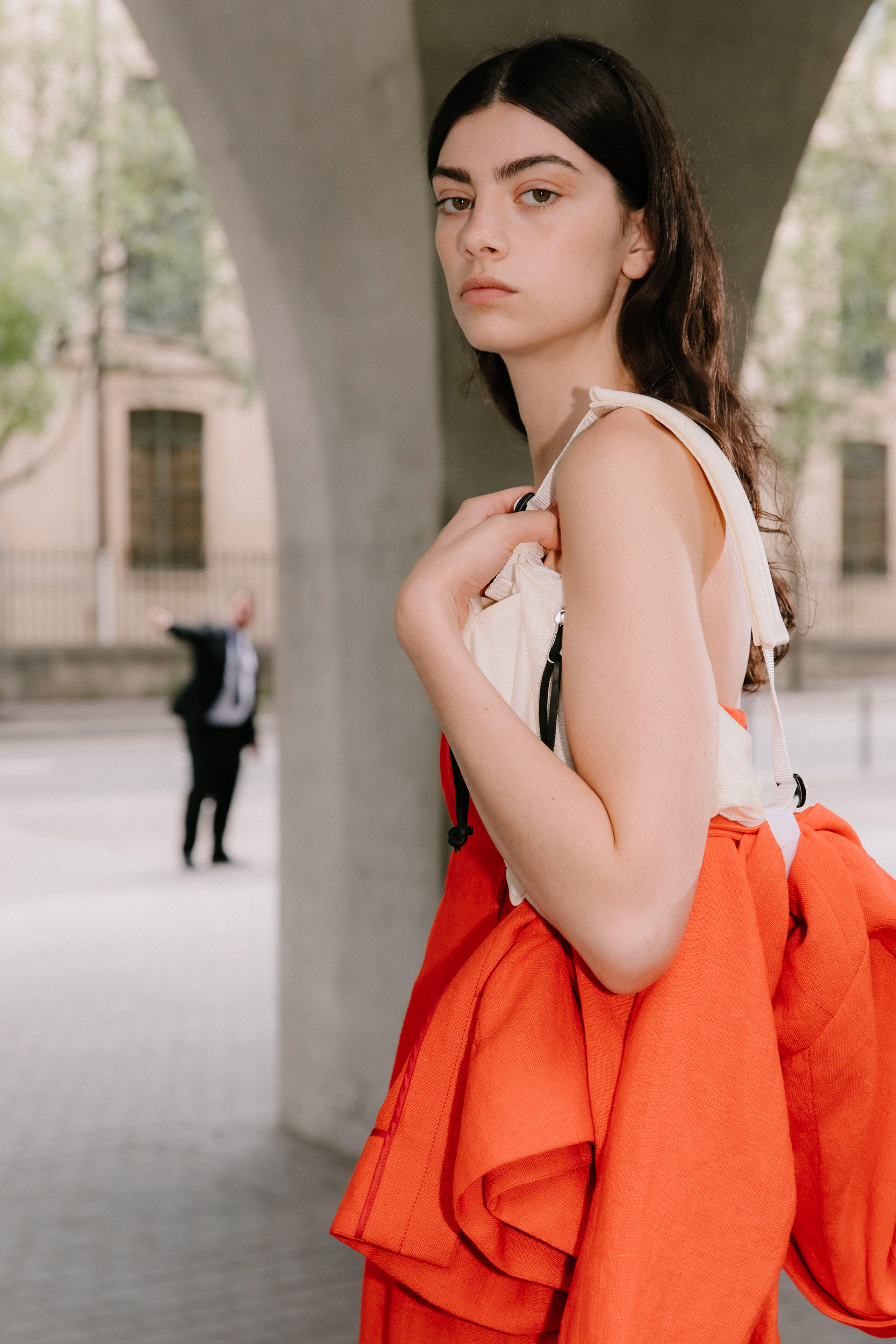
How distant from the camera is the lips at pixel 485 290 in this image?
1475mm

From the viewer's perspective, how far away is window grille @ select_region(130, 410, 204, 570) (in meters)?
25.1

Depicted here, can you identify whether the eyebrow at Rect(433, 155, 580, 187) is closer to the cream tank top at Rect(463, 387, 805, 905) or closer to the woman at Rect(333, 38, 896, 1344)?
the woman at Rect(333, 38, 896, 1344)

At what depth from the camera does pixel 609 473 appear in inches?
51.1

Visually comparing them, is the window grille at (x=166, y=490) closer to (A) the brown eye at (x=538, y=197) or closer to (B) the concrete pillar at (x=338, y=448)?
(B) the concrete pillar at (x=338, y=448)

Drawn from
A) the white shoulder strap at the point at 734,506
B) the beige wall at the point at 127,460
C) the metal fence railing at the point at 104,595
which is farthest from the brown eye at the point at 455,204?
the beige wall at the point at 127,460

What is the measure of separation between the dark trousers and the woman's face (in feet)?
28.7

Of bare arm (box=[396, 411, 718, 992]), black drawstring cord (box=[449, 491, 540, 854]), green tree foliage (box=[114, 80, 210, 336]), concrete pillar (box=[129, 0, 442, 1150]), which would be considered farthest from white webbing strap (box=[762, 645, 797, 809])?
green tree foliage (box=[114, 80, 210, 336])

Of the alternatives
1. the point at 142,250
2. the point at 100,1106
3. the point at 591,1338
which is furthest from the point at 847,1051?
the point at 142,250

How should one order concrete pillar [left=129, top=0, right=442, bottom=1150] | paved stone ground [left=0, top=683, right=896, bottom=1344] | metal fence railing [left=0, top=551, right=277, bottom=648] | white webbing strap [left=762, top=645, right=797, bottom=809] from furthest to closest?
metal fence railing [left=0, top=551, right=277, bottom=648] < concrete pillar [left=129, top=0, right=442, bottom=1150] < paved stone ground [left=0, top=683, right=896, bottom=1344] < white webbing strap [left=762, top=645, right=797, bottom=809]

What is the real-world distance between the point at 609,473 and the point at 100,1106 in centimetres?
449

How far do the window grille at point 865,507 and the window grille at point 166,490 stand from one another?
13.2 m

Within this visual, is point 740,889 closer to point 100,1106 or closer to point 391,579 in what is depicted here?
point 391,579

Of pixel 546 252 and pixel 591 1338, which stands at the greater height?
pixel 546 252

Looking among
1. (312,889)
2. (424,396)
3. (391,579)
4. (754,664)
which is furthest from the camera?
(312,889)
